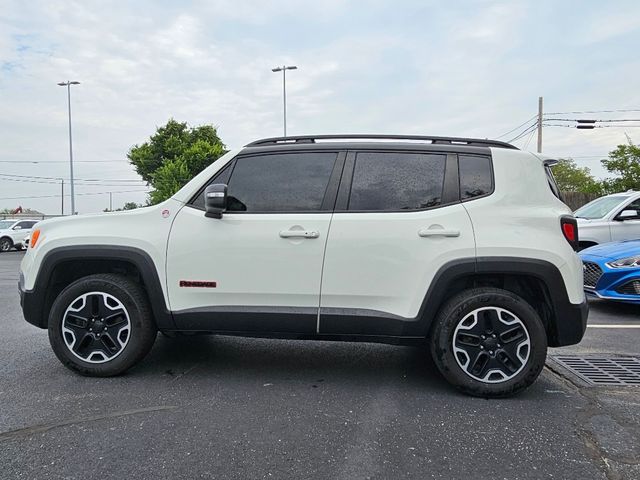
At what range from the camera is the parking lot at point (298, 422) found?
255 centimetres

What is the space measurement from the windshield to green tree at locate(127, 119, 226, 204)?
24.9m

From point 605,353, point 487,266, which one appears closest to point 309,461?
point 487,266

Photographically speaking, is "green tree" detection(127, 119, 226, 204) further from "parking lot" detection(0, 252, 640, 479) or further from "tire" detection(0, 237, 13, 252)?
"parking lot" detection(0, 252, 640, 479)

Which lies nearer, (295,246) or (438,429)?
(438,429)

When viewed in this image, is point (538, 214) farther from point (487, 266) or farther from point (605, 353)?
point (605, 353)

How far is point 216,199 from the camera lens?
3529mm

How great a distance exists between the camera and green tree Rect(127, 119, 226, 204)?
31.8 metres

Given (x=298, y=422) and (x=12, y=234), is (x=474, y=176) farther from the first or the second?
(x=12, y=234)

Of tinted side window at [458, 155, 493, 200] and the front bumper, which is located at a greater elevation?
tinted side window at [458, 155, 493, 200]

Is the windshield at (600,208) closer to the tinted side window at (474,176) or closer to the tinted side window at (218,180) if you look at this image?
the tinted side window at (474,176)

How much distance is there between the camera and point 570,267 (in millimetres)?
3449

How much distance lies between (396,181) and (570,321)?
1.55 m

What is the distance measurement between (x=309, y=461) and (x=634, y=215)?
8627 millimetres

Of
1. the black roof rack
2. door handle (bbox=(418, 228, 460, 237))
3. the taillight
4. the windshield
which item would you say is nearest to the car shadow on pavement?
the windshield
